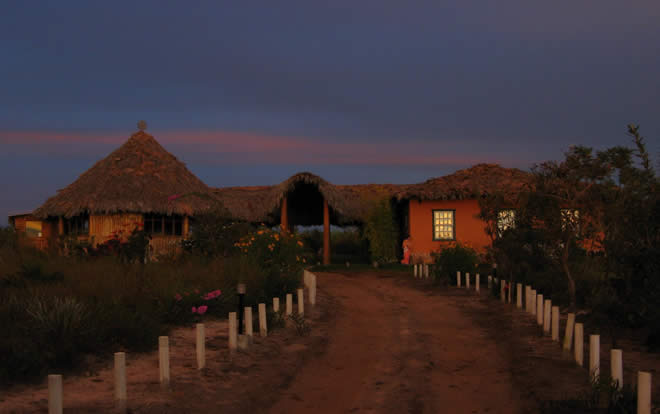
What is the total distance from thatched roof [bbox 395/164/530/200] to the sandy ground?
11315 mm

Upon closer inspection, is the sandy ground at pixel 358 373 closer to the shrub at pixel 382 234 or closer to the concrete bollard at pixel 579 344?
the concrete bollard at pixel 579 344

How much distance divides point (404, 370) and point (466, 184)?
15754mm

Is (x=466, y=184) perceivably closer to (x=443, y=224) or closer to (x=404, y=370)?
(x=443, y=224)

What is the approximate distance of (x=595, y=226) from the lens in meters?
9.92

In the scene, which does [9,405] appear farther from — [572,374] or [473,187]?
[473,187]

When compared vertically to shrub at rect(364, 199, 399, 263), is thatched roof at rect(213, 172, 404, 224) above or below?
above

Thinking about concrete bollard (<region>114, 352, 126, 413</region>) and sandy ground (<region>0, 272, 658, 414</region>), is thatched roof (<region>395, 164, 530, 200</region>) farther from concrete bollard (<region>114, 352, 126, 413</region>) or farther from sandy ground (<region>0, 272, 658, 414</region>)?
concrete bollard (<region>114, 352, 126, 413</region>)

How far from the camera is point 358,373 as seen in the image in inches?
272

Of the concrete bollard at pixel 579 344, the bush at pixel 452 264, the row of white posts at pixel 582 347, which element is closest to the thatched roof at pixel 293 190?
the bush at pixel 452 264

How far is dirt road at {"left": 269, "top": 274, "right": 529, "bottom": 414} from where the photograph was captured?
226 inches

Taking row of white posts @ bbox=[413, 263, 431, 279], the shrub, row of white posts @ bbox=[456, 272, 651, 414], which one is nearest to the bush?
row of white posts @ bbox=[413, 263, 431, 279]

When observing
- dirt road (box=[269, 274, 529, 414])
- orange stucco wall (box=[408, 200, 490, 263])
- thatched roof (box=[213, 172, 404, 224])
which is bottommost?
dirt road (box=[269, 274, 529, 414])

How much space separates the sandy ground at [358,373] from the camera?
18.6 ft

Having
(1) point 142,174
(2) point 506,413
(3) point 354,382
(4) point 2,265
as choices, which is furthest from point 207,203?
(2) point 506,413
